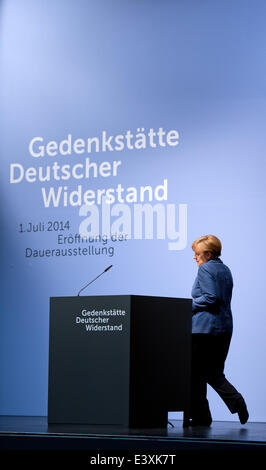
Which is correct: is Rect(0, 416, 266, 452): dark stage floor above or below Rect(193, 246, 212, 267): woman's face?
below

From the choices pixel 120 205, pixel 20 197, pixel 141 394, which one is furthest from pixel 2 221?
pixel 141 394

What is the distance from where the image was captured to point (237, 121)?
276 inches

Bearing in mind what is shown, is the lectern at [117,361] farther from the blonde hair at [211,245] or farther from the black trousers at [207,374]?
the blonde hair at [211,245]

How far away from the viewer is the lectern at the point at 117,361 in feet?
14.8

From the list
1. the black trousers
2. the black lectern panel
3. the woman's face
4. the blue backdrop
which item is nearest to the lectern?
the black lectern panel

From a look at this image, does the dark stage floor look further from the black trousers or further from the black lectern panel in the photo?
the black trousers

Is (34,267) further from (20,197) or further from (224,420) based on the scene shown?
(224,420)

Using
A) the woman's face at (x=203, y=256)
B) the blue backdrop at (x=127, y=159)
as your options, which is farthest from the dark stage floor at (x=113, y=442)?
the blue backdrop at (x=127, y=159)

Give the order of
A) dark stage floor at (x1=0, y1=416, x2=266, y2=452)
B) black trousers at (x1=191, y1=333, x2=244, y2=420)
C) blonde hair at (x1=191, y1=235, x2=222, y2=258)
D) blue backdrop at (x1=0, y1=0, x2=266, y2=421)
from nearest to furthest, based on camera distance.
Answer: dark stage floor at (x1=0, y1=416, x2=266, y2=452) < black trousers at (x1=191, y1=333, x2=244, y2=420) < blonde hair at (x1=191, y1=235, x2=222, y2=258) < blue backdrop at (x1=0, y1=0, x2=266, y2=421)

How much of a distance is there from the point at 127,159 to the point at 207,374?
252 cm

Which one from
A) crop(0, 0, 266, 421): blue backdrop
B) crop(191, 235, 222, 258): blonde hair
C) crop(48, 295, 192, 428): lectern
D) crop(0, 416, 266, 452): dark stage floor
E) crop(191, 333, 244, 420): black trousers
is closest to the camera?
crop(0, 416, 266, 452): dark stage floor

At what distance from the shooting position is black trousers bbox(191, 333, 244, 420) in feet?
18.2

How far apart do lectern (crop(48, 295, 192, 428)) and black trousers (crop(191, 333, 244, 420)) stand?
2.26ft

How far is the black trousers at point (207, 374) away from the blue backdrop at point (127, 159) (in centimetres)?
123
